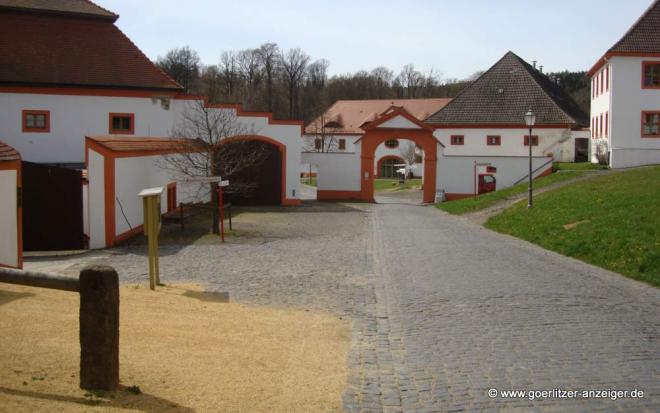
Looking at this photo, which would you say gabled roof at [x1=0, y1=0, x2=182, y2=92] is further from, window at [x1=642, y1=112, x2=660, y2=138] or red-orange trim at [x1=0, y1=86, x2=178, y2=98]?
window at [x1=642, y1=112, x2=660, y2=138]

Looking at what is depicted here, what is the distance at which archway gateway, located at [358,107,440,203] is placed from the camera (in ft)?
143

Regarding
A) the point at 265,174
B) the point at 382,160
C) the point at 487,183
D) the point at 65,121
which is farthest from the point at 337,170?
the point at 382,160

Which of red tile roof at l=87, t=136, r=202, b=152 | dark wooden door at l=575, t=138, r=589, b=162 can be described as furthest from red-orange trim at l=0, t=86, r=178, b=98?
dark wooden door at l=575, t=138, r=589, b=162

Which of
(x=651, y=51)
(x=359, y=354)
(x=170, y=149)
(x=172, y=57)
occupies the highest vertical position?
(x=172, y=57)

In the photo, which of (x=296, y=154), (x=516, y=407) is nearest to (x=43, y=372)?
(x=516, y=407)

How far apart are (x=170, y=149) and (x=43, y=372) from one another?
22043 millimetres

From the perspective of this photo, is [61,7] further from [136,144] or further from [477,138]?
[477,138]

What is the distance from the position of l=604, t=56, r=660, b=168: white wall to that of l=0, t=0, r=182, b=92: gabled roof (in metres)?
21.7

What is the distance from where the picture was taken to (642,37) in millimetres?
37719

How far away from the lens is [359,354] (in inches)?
328

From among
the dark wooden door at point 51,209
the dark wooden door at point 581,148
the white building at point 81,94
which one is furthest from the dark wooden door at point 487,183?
the dark wooden door at point 51,209

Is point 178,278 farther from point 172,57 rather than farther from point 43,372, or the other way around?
point 172,57

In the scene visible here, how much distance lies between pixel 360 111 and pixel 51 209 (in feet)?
221

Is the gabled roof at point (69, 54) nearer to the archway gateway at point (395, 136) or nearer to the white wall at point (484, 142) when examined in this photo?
the archway gateway at point (395, 136)
